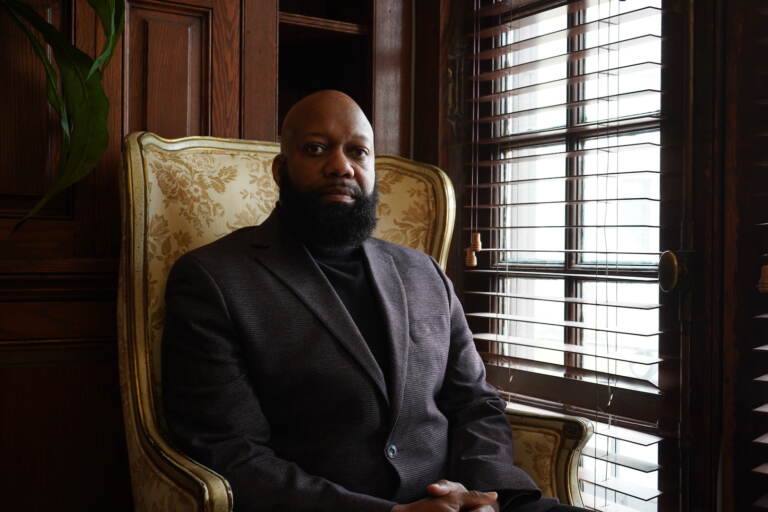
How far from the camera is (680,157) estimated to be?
5.80 ft

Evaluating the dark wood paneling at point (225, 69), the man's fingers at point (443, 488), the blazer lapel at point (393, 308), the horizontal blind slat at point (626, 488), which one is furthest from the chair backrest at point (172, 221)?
the horizontal blind slat at point (626, 488)

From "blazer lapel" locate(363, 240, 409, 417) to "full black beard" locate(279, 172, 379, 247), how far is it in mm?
68

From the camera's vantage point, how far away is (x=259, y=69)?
225 centimetres

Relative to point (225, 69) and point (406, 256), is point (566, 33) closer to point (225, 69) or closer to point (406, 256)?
point (406, 256)

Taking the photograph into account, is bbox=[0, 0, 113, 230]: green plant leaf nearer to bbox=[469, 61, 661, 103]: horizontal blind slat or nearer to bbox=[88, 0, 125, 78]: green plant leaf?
bbox=[88, 0, 125, 78]: green plant leaf

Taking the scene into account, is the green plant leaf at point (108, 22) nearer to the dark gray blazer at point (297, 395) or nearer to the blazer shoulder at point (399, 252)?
the dark gray blazer at point (297, 395)

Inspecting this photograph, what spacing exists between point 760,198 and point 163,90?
5.17ft

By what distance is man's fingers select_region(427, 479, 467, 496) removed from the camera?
1455 mm

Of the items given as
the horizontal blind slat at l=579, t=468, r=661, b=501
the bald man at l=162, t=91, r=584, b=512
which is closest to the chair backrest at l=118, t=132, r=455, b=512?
the bald man at l=162, t=91, r=584, b=512

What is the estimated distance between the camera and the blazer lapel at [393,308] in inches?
62.1

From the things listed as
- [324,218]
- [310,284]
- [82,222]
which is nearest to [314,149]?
[324,218]

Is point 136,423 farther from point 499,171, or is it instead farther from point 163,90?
A: point 499,171

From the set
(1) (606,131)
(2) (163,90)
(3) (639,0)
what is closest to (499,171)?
(1) (606,131)

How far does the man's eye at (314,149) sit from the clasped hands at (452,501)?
2.59 feet
